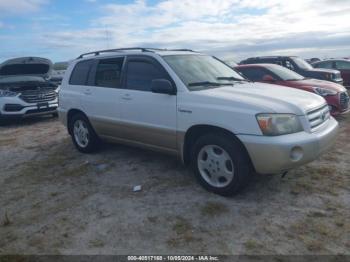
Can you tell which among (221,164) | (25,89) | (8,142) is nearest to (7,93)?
(25,89)

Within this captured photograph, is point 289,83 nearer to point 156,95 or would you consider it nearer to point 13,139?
point 156,95

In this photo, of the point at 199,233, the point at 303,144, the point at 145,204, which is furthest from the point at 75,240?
the point at 303,144

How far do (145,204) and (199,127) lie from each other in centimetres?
116

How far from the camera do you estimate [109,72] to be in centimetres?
568

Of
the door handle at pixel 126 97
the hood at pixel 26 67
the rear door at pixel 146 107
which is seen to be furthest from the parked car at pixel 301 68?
the door handle at pixel 126 97

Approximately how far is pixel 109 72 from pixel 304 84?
17.5 feet

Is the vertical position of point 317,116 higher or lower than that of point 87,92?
lower

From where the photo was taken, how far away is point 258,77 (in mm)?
9500

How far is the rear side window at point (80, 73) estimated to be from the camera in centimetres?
616

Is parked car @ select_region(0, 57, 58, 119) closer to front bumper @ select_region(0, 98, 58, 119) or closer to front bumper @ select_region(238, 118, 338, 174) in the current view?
front bumper @ select_region(0, 98, 58, 119)

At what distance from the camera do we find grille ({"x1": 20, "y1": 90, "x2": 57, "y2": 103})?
9875 mm

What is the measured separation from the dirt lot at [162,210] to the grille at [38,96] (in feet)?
14.3

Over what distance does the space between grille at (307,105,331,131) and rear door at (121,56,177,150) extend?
1.68m

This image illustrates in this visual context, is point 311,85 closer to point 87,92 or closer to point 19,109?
point 87,92
